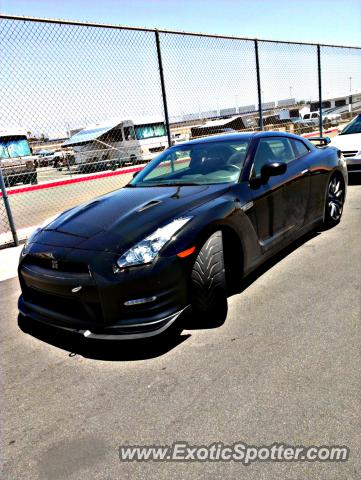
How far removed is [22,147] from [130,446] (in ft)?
67.2

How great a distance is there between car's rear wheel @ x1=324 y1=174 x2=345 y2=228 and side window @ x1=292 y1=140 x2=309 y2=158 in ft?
1.94

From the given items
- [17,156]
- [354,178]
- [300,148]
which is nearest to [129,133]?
[17,156]

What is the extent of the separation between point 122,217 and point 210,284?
2.79 feet

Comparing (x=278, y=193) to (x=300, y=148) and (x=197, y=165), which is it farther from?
(x=300, y=148)

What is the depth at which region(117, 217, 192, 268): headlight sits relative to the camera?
8.76 feet

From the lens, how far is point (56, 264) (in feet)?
9.21

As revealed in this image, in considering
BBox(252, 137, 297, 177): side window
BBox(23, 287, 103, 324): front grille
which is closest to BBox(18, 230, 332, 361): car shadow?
BBox(23, 287, 103, 324): front grille

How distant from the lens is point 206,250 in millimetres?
2980

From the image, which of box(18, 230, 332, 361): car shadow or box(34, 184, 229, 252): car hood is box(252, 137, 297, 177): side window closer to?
box(34, 184, 229, 252): car hood

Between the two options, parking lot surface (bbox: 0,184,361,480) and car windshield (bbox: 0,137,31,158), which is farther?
car windshield (bbox: 0,137,31,158)

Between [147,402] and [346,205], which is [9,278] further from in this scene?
[346,205]

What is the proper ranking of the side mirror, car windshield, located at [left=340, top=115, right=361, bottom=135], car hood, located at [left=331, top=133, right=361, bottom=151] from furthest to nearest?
car windshield, located at [left=340, top=115, right=361, bottom=135], car hood, located at [left=331, top=133, right=361, bottom=151], the side mirror

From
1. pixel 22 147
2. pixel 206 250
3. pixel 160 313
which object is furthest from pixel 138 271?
pixel 22 147

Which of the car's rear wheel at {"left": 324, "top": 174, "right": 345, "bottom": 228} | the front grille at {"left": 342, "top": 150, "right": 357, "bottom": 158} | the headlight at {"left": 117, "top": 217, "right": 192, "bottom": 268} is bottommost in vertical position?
the car's rear wheel at {"left": 324, "top": 174, "right": 345, "bottom": 228}
